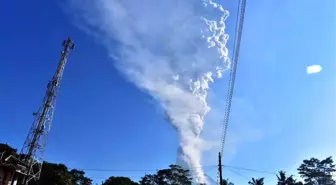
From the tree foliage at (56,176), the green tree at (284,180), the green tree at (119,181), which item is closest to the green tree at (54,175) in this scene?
the tree foliage at (56,176)

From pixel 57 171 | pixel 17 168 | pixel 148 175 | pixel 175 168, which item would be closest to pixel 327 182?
pixel 175 168

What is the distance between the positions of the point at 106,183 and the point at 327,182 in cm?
6234

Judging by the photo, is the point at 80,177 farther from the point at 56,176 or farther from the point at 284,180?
the point at 284,180

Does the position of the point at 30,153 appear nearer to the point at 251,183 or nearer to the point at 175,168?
the point at 175,168

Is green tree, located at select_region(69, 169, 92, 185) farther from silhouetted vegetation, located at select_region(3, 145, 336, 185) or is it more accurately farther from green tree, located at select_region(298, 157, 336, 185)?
green tree, located at select_region(298, 157, 336, 185)

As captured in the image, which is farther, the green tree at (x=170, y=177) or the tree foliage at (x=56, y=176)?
the green tree at (x=170, y=177)

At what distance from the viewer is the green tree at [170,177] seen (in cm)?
8494

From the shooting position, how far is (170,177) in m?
85.0

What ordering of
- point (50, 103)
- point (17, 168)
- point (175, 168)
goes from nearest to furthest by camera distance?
1. point (17, 168)
2. point (50, 103)
3. point (175, 168)

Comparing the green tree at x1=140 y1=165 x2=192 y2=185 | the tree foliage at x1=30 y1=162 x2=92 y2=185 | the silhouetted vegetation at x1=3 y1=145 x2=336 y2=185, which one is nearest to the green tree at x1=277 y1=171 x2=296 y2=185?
the silhouetted vegetation at x1=3 y1=145 x2=336 y2=185

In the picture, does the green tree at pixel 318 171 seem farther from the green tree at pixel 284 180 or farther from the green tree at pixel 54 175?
the green tree at pixel 54 175

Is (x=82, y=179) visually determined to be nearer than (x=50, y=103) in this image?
No

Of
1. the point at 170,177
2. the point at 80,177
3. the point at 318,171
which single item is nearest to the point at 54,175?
the point at 80,177

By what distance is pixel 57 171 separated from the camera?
6731 cm
